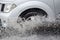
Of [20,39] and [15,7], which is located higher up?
[15,7]

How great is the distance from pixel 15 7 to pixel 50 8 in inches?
41.0

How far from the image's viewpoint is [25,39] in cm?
492

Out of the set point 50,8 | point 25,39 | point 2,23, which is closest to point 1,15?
point 2,23

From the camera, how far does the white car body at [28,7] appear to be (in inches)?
207

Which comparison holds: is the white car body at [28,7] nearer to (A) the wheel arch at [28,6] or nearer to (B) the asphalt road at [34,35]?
(A) the wheel arch at [28,6]

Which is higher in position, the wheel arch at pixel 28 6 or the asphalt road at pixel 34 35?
the wheel arch at pixel 28 6

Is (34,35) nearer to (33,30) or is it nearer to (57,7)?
(33,30)

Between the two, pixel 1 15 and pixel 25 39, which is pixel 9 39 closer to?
pixel 25 39

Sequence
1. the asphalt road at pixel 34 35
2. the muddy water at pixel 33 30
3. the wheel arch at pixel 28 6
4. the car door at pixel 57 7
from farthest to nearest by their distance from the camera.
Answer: the car door at pixel 57 7, the wheel arch at pixel 28 6, the muddy water at pixel 33 30, the asphalt road at pixel 34 35

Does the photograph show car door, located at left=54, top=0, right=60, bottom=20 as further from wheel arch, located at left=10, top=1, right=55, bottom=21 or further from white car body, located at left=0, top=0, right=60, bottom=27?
wheel arch, located at left=10, top=1, right=55, bottom=21

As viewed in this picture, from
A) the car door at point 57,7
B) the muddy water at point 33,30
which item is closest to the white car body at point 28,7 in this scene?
the car door at point 57,7

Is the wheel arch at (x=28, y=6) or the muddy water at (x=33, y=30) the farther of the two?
the wheel arch at (x=28, y=6)

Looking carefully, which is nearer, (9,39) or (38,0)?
(9,39)

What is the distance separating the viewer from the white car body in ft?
17.2
